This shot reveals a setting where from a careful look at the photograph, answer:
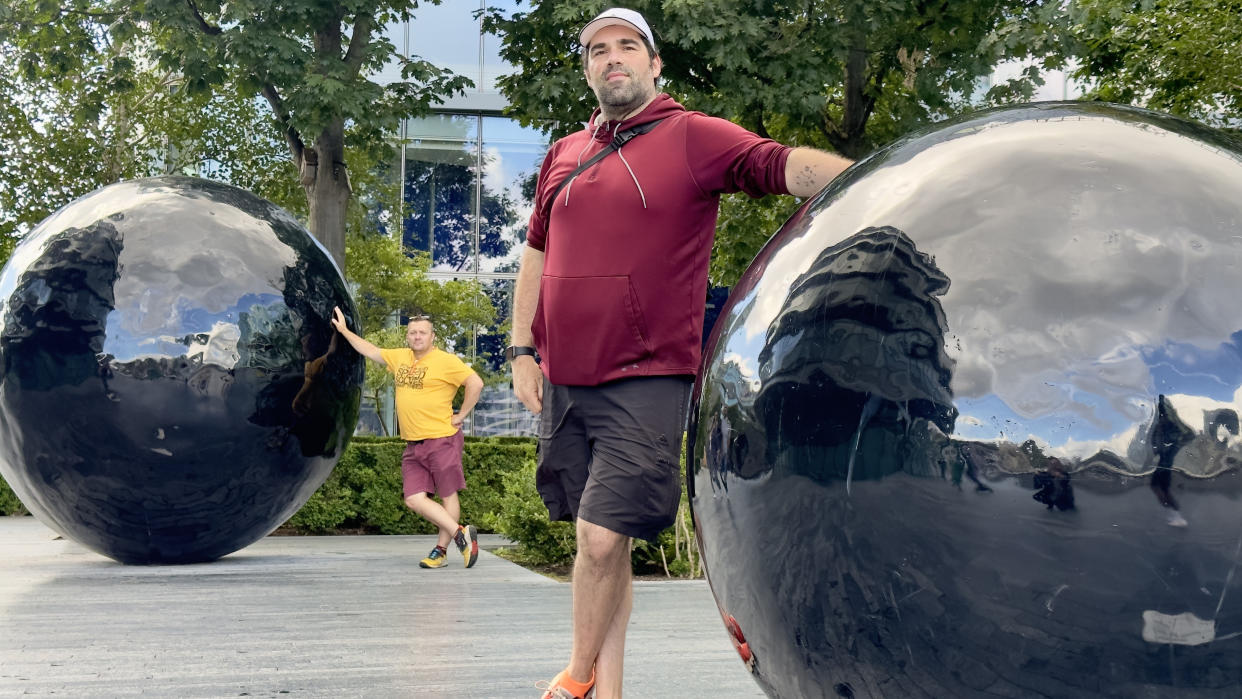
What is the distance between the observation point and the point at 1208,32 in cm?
1362

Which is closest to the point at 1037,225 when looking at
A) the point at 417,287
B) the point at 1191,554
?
the point at 1191,554

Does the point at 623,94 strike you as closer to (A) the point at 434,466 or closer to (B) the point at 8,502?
(A) the point at 434,466

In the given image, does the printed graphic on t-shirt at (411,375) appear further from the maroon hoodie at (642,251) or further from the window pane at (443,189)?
the window pane at (443,189)

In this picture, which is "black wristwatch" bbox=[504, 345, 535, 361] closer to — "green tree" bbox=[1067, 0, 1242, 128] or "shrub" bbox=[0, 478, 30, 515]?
"green tree" bbox=[1067, 0, 1242, 128]

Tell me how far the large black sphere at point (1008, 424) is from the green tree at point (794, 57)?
31.7 feet

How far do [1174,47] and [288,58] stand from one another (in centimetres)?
940

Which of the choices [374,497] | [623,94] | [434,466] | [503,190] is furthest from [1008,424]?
[503,190]

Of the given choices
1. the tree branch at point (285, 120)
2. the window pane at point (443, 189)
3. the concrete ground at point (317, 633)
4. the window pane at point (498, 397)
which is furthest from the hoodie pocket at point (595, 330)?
the window pane at point (443, 189)

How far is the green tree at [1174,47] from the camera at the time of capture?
42.1 feet

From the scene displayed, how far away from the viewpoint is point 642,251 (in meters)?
3.72

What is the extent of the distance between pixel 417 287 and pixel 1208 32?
16.5 m

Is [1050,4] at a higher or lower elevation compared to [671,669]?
higher

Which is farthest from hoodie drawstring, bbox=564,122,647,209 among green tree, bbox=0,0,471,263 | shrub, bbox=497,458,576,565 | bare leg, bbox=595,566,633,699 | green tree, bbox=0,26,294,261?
green tree, bbox=0,26,294,261

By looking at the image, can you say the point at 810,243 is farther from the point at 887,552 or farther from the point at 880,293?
the point at 887,552
